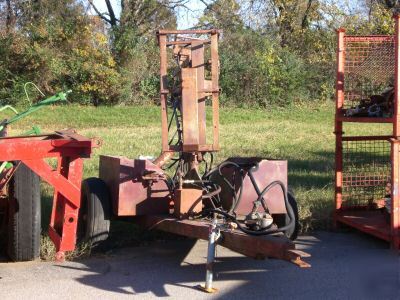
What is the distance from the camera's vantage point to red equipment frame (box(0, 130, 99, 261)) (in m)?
4.96

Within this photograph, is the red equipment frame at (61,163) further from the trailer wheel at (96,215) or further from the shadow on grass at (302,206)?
the shadow on grass at (302,206)

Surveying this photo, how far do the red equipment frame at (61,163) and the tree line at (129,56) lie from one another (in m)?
18.6

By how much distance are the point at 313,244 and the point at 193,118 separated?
190cm

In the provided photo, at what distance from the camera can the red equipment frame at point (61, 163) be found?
496cm

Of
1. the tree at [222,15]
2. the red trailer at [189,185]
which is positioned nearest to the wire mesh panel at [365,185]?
the red trailer at [189,185]

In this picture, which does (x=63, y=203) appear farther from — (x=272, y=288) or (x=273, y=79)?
(x=273, y=79)

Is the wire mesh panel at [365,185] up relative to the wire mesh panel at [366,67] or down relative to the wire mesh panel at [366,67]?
down

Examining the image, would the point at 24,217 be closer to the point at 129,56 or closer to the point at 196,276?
the point at 196,276

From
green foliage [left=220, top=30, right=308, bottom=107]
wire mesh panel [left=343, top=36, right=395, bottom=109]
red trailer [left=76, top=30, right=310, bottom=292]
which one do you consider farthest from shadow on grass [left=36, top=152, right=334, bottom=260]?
green foliage [left=220, top=30, right=308, bottom=107]

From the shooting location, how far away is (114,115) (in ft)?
70.7

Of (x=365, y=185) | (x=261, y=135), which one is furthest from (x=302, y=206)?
(x=261, y=135)

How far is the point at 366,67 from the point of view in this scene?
23.4 ft

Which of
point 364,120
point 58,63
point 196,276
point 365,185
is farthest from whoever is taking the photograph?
point 58,63

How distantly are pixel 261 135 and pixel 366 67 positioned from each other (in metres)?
8.73
